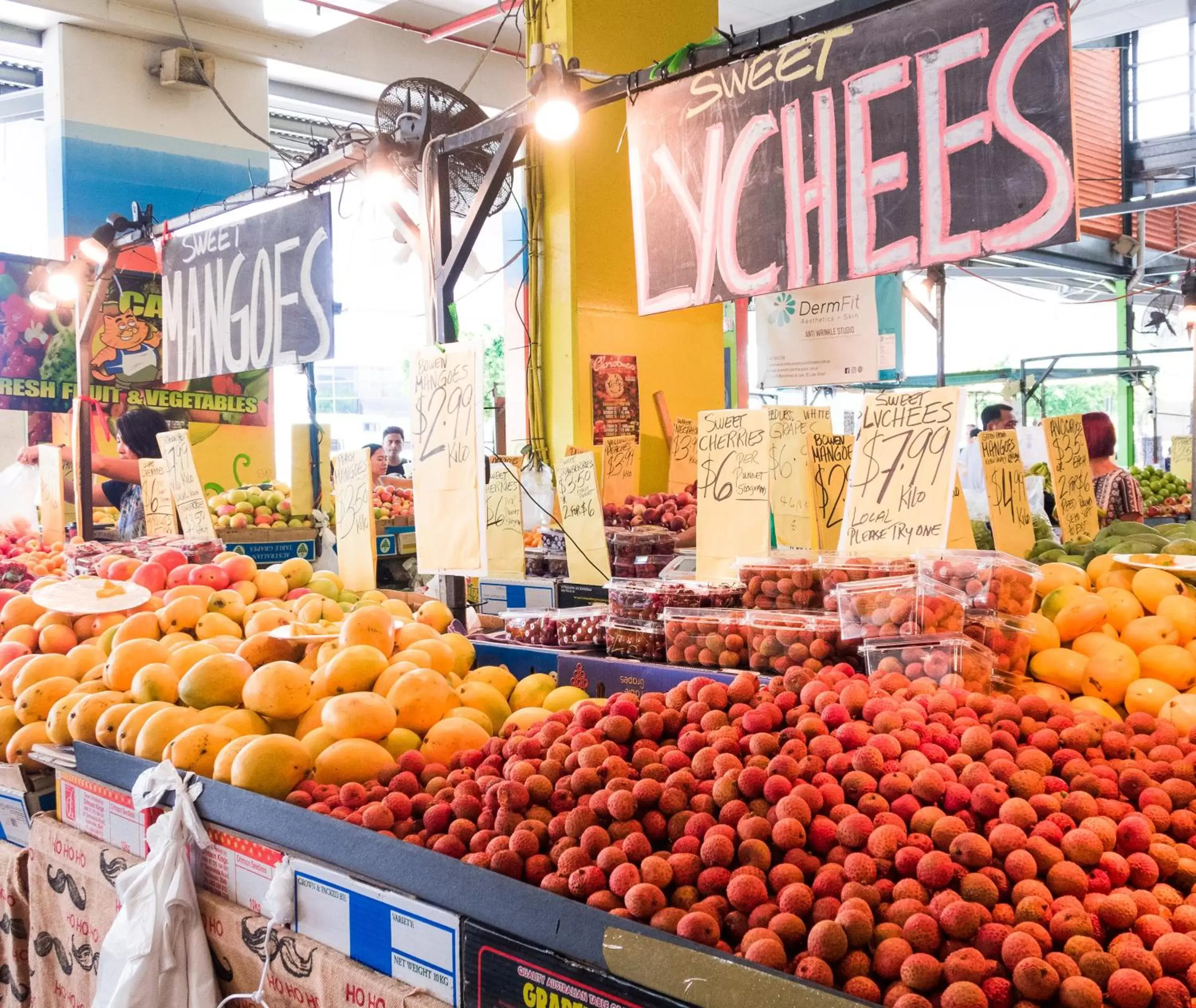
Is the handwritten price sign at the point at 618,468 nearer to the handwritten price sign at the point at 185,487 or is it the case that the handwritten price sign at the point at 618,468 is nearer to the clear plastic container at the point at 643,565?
the clear plastic container at the point at 643,565

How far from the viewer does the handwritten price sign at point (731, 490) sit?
2.49m

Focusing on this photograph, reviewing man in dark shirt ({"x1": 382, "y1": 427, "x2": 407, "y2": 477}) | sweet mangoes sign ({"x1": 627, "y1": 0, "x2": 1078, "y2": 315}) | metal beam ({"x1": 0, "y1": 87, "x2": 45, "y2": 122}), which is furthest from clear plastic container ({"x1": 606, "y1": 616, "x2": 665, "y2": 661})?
metal beam ({"x1": 0, "y1": 87, "x2": 45, "y2": 122})

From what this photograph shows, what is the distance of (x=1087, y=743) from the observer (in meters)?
1.50

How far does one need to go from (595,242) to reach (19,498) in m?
3.42

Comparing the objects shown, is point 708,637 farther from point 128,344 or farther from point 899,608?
point 128,344

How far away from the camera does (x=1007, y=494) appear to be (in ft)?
9.66

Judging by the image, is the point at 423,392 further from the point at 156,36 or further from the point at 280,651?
the point at 156,36

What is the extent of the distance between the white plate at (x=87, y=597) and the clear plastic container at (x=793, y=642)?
1730mm

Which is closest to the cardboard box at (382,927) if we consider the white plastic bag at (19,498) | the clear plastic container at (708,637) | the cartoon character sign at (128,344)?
the clear plastic container at (708,637)

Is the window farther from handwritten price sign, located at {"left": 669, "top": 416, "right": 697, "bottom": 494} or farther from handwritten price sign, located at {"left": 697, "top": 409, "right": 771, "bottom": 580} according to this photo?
handwritten price sign, located at {"left": 697, "top": 409, "right": 771, "bottom": 580}

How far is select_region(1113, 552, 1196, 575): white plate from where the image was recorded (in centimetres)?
224

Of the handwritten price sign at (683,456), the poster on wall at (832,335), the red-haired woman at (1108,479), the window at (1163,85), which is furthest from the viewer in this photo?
the window at (1163,85)

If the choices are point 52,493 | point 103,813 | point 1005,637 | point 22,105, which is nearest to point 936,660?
point 1005,637

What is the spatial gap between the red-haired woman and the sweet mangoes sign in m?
3.81
